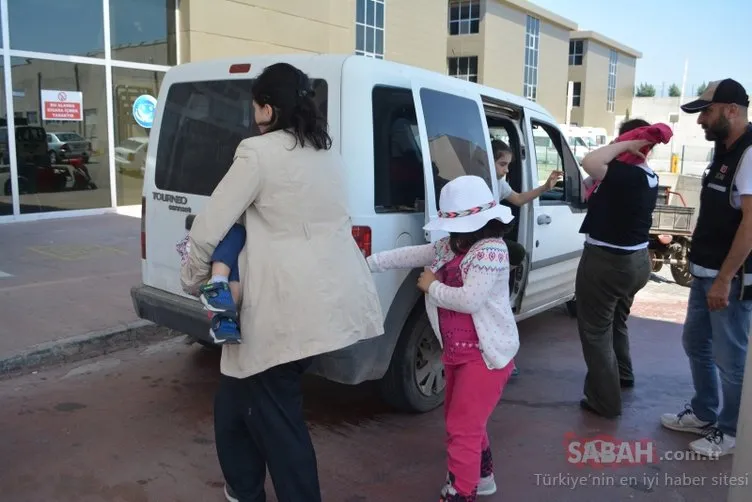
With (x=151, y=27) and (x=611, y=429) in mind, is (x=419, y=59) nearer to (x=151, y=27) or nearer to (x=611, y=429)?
(x=151, y=27)

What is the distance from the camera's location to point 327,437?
384 centimetres

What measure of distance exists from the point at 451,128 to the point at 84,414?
286cm

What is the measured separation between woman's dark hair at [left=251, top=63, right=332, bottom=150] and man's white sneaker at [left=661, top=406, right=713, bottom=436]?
2.92m

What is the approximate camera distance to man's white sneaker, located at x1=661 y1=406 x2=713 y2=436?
3.94 m

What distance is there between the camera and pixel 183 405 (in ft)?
13.8

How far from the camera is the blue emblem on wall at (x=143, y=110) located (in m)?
12.0

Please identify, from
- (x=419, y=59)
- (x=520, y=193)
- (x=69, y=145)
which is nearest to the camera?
(x=520, y=193)

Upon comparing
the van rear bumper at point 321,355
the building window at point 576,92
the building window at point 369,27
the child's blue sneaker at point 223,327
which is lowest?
the van rear bumper at point 321,355

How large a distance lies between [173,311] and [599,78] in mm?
56173

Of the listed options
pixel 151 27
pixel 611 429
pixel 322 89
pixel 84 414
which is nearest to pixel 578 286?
pixel 611 429

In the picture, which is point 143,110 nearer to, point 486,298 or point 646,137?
point 646,137

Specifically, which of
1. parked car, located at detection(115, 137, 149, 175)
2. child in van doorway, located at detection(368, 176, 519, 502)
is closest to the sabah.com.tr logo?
child in van doorway, located at detection(368, 176, 519, 502)

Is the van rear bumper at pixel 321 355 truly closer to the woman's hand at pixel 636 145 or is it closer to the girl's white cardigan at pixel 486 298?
the girl's white cardigan at pixel 486 298

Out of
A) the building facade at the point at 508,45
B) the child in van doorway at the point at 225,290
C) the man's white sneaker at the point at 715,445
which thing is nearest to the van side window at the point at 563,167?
the man's white sneaker at the point at 715,445
